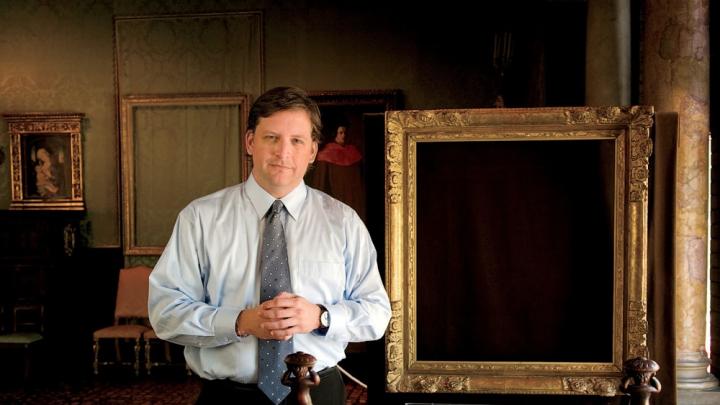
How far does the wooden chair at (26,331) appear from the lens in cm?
528

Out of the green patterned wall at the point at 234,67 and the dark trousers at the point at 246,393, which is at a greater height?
the green patterned wall at the point at 234,67

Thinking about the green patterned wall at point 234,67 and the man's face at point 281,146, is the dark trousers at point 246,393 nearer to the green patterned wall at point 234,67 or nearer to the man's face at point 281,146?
the man's face at point 281,146

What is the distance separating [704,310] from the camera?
3.27 metres

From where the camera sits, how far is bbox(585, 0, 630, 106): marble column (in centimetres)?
354

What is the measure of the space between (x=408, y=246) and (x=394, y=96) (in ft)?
11.4

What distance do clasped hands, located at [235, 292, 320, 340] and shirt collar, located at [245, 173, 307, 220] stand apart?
29 centimetres

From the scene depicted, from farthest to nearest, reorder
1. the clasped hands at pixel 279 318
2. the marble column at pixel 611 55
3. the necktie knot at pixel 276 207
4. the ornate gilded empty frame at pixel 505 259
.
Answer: the marble column at pixel 611 55
the ornate gilded empty frame at pixel 505 259
the necktie knot at pixel 276 207
the clasped hands at pixel 279 318

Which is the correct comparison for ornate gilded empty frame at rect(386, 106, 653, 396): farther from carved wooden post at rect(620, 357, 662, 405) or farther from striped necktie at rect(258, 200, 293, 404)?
carved wooden post at rect(620, 357, 662, 405)

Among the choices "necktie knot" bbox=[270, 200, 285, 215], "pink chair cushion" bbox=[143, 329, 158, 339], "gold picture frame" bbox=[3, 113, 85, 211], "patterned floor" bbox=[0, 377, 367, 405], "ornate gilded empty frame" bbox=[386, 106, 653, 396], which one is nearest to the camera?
"necktie knot" bbox=[270, 200, 285, 215]

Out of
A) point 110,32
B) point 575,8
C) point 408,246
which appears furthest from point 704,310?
point 110,32

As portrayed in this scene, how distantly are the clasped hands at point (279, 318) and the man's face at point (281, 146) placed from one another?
334 millimetres

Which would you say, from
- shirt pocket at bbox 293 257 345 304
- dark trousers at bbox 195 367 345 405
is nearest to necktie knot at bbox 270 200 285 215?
shirt pocket at bbox 293 257 345 304

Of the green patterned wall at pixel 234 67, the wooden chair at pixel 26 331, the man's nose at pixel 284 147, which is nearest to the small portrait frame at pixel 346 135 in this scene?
the green patterned wall at pixel 234 67

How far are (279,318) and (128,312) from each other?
4666mm
